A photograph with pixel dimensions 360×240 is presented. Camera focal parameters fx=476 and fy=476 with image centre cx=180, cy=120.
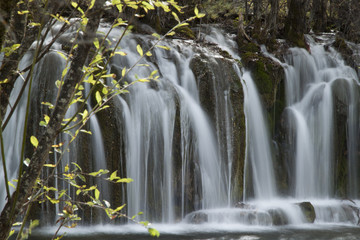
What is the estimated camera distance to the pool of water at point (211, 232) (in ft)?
22.7

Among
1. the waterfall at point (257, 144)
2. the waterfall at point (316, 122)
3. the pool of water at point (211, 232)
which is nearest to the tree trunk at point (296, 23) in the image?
the waterfall at point (316, 122)

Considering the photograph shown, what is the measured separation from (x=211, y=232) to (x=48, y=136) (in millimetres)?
6068

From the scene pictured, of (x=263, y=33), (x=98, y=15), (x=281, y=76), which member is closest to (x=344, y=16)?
(x=263, y=33)

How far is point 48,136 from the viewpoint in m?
1.70

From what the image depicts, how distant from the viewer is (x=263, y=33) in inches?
484

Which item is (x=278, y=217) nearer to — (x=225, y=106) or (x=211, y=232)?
(x=211, y=232)

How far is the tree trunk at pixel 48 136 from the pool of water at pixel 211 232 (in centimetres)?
529

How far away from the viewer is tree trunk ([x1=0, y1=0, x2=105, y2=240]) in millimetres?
1595

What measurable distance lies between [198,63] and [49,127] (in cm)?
796

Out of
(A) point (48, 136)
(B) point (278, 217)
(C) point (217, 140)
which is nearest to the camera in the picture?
(A) point (48, 136)

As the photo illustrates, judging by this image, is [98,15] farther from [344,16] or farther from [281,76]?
[344,16]

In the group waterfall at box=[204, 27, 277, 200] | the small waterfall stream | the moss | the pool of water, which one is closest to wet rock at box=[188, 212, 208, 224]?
the small waterfall stream

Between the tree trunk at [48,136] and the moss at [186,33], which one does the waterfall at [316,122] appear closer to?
the moss at [186,33]

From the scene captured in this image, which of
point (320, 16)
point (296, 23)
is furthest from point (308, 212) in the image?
point (320, 16)
